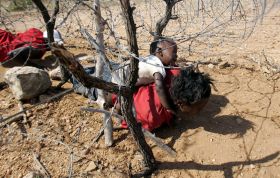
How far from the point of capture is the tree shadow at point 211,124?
9.52 feet

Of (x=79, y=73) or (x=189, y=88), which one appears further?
(x=189, y=88)

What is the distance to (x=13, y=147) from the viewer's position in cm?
279

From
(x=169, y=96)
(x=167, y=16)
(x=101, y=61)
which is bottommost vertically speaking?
(x=169, y=96)

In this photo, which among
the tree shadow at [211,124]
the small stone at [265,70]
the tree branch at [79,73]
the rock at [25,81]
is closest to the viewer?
the tree branch at [79,73]

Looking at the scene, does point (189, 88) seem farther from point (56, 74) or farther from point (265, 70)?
point (56, 74)

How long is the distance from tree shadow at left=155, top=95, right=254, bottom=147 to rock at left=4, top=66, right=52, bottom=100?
116cm

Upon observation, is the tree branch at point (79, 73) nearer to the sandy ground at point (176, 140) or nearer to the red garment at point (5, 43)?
the sandy ground at point (176, 140)

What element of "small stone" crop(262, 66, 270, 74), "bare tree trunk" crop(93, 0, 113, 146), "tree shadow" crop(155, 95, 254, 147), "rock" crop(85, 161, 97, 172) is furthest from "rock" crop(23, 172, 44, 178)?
"small stone" crop(262, 66, 270, 74)

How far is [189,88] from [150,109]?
1.36 feet

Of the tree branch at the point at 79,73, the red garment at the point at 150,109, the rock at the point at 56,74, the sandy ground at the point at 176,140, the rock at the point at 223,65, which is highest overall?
the tree branch at the point at 79,73

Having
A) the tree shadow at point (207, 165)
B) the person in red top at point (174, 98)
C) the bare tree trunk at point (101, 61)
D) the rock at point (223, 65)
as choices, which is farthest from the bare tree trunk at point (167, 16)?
the tree shadow at point (207, 165)

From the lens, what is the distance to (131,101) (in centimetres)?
212

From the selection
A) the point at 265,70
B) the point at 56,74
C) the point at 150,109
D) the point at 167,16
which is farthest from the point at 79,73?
the point at 265,70

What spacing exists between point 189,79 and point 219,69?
1.35 m
